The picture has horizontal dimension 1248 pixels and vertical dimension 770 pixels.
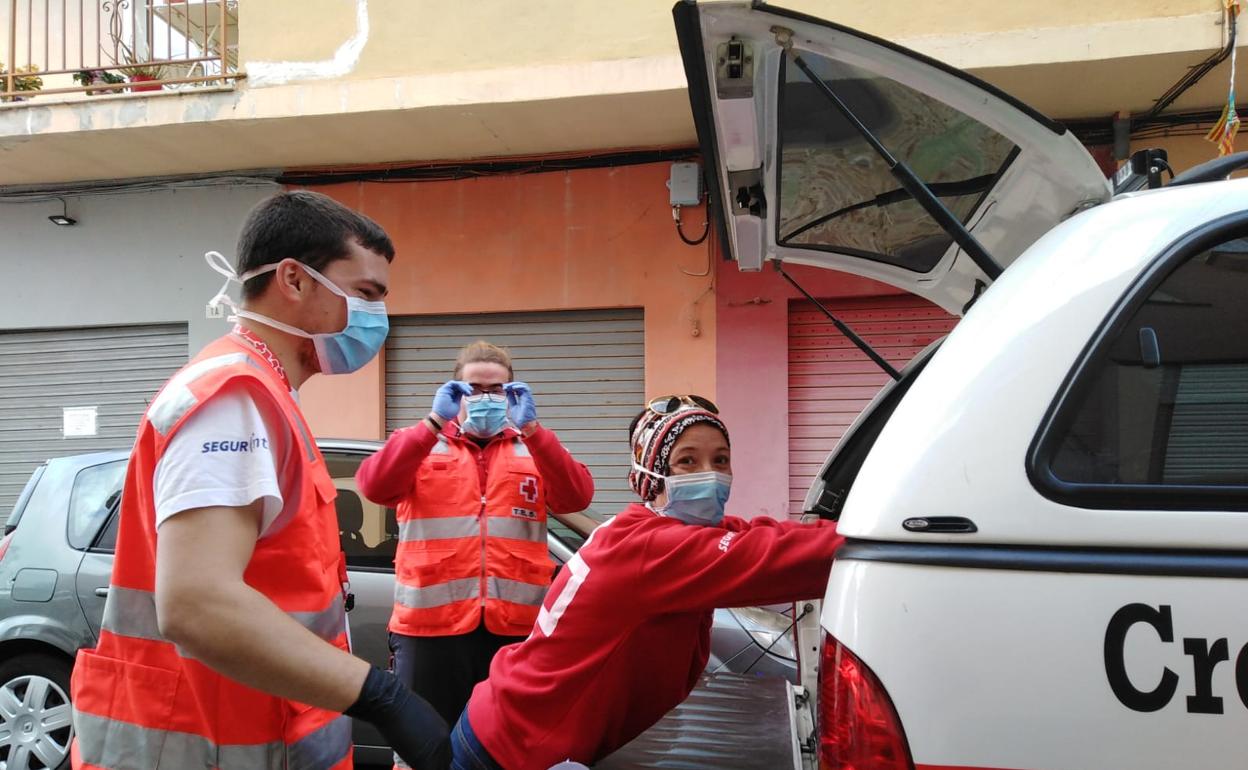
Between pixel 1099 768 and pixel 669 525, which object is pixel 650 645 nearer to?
pixel 669 525

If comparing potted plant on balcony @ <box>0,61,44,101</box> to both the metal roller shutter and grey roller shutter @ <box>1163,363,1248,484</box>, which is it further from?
grey roller shutter @ <box>1163,363,1248,484</box>

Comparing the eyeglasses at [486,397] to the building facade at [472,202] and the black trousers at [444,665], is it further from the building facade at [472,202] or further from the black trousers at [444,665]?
the building facade at [472,202]

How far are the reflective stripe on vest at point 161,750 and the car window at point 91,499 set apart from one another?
3333 mm

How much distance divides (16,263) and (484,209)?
15.1 feet

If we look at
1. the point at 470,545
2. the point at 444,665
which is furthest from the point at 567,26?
the point at 444,665

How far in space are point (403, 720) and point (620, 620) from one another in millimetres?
533

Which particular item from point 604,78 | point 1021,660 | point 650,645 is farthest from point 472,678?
point 604,78

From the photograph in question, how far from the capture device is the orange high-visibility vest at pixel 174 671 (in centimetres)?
150

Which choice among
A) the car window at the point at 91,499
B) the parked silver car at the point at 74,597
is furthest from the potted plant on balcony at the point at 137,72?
the parked silver car at the point at 74,597

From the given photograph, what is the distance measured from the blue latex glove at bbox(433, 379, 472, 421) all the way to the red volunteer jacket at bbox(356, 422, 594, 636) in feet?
0.29

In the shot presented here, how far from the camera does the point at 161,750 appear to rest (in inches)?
59.1

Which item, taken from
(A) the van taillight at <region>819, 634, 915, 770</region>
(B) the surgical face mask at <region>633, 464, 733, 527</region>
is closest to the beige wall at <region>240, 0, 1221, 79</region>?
(B) the surgical face mask at <region>633, 464, 733, 527</region>

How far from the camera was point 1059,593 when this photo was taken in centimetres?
136

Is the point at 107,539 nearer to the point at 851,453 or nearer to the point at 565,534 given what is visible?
the point at 565,534
